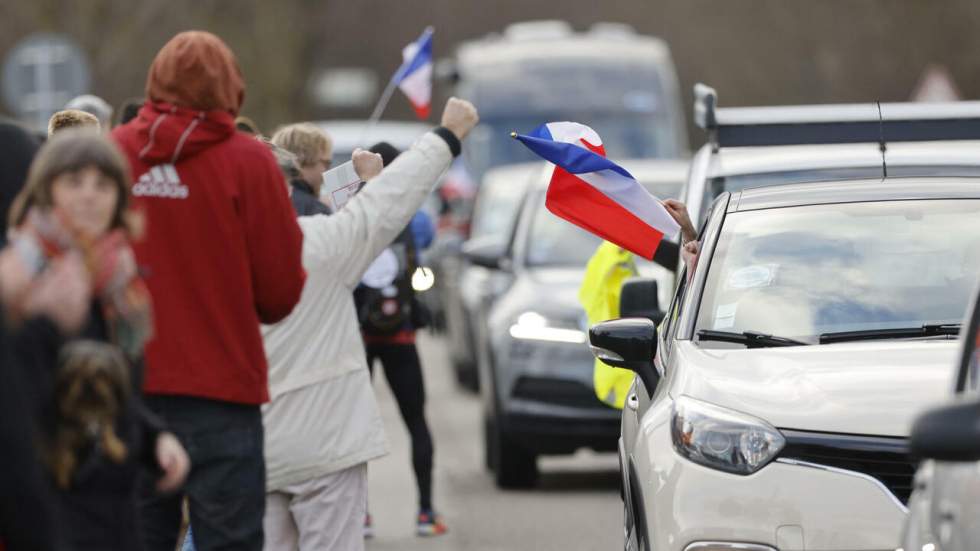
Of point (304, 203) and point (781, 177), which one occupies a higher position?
point (304, 203)

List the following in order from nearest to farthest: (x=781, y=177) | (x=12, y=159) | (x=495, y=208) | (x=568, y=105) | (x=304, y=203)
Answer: (x=12, y=159) → (x=304, y=203) → (x=781, y=177) → (x=495, y=208) → (x=568, y=105)

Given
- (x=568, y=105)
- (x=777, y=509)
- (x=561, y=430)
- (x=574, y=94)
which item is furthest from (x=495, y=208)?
(x=777, y=509)

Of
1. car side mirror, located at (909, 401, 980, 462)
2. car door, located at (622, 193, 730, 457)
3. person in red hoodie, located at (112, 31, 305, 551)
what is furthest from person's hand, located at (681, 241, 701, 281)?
car side mirror, located at (909, 401, 980, 462)

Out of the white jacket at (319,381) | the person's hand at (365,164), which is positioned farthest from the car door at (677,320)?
the person's hand at (365,164)

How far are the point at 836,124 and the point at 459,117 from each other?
423 centimetres

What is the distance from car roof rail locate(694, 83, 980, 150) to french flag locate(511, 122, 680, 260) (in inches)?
58.9

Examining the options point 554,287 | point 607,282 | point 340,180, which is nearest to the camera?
point 340,180

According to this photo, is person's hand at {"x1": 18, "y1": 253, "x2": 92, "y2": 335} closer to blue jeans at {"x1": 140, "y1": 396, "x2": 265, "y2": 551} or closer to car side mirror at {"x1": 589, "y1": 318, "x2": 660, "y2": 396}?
blue jeans at {"x1": 140, "y1": 396, "x2": 265, "y2": 551}

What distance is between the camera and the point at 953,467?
15.6ft

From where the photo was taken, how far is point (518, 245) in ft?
45.6

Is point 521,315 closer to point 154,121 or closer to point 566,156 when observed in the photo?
point 566,156

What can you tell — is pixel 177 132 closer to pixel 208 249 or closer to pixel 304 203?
pixel 208 249

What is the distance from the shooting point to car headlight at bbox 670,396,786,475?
5918 millimetres

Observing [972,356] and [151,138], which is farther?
[151,138]
